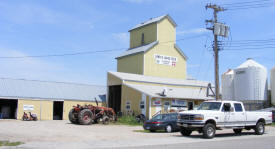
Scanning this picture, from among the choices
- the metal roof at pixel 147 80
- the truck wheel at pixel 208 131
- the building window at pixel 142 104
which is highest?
the metal roof at pixel 147 80

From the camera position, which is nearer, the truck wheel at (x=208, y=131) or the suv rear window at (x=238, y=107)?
the truck wheel at (x=208, y=131)

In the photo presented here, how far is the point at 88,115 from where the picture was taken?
1037 inches

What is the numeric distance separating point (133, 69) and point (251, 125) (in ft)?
85.8

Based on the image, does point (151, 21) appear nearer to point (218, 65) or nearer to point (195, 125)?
Result: point (218, 65)

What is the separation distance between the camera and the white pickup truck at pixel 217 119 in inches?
639

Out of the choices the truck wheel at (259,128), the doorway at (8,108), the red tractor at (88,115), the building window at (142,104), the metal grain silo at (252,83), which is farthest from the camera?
the doorway at (8,108)

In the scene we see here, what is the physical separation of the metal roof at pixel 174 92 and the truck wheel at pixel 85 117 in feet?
22.0

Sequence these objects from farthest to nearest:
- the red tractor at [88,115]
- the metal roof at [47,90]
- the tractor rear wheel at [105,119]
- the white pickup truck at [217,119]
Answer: the metal roof at [47,90] → the tractor rear wheel at [105,119] → the red tractor at [88,115] → the white pickup truck at [217,119]

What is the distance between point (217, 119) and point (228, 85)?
22.2m

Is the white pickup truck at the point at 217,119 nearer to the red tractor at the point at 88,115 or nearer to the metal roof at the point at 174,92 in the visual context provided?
the red tractor at the point at 88,115

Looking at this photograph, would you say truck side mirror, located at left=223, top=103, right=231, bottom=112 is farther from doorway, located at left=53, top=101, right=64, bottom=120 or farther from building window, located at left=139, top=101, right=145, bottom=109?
doorway, located at left=53, top=101, right=64, bottom=120

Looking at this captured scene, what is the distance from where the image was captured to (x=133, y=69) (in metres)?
43.2

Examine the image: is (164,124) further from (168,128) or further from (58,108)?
(58,108)

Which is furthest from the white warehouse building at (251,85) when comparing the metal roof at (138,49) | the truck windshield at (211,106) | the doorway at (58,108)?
the doorway at (58,108)
